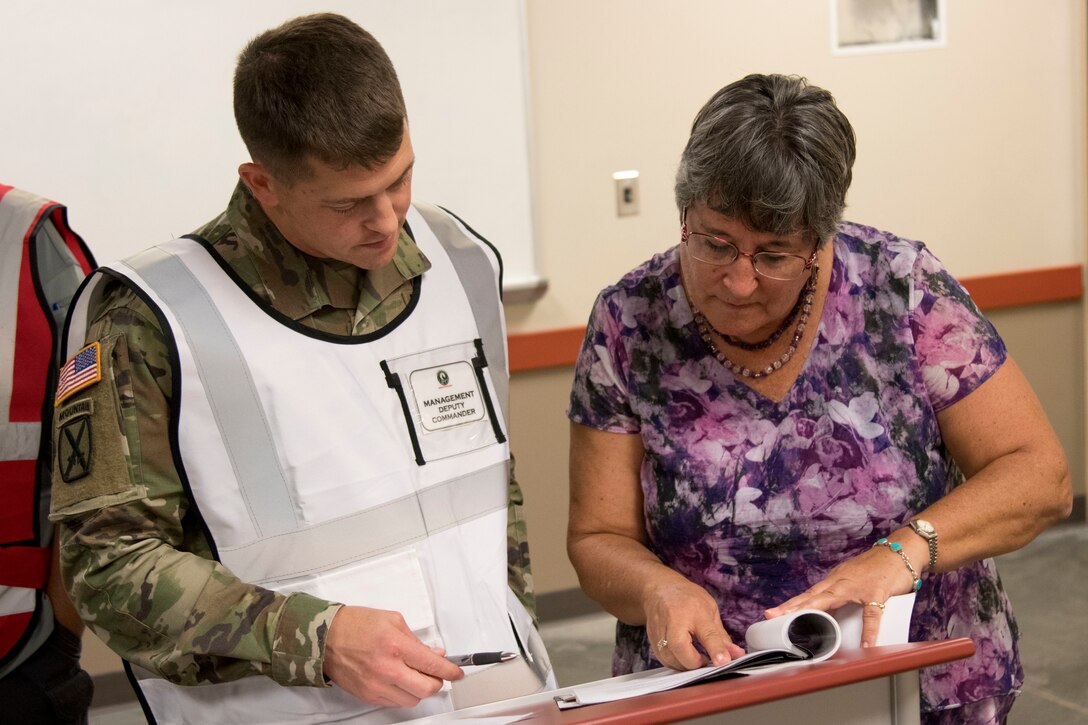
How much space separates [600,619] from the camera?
160 inches

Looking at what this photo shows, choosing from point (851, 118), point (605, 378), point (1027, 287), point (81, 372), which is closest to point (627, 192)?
point (851, 118)

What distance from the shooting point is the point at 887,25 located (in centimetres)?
408

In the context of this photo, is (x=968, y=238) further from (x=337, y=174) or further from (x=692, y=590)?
(x=337, y=174)

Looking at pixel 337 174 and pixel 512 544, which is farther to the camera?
pixel 512 544

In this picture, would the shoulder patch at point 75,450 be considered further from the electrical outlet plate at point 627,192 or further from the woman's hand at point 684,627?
the electrical outlet plate at point 627,192

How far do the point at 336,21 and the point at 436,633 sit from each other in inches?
33.0

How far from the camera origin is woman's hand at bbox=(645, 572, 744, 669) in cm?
146

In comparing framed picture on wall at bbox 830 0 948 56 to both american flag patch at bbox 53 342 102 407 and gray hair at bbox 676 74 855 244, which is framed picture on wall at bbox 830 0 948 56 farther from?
american flag patch at bbox 53 342 102 407

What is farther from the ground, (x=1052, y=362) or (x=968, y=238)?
(x=968, y=238)

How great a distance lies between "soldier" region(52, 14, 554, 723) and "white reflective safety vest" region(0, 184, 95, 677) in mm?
275

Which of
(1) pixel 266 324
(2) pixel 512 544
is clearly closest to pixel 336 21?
(1) pixel 266 324

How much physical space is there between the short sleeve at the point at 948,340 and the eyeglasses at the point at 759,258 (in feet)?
0.67

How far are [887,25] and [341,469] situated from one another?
3237mm

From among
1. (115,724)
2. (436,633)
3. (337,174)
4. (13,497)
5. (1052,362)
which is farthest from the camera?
(1052,362)
